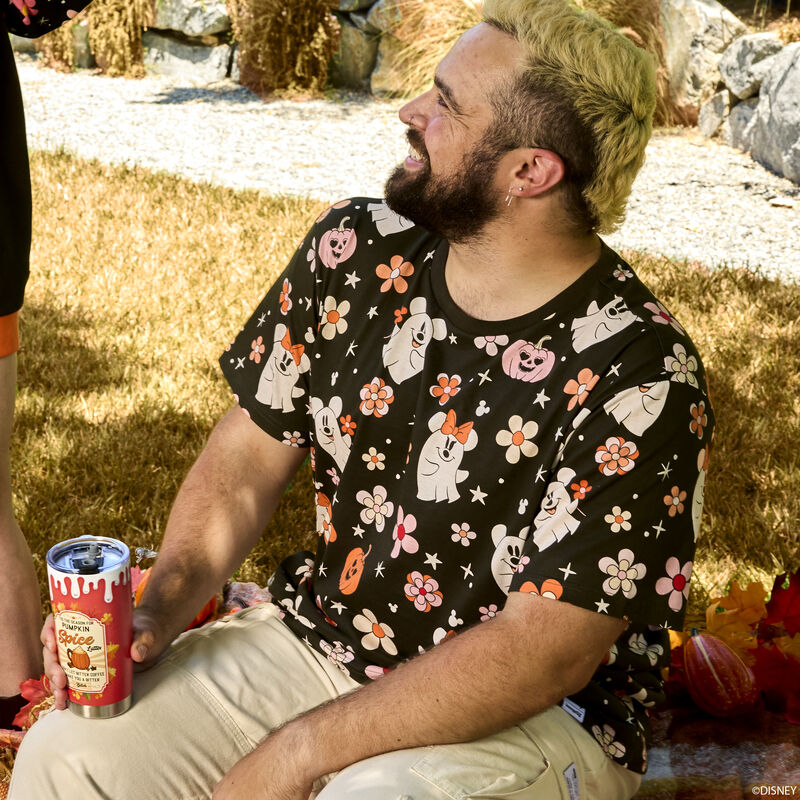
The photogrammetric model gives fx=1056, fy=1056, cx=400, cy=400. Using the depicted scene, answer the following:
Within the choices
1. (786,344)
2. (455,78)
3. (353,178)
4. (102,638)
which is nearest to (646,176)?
(353,178)

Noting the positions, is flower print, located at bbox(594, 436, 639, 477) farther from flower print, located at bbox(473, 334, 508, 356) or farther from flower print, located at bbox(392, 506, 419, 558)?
flower print, located at bbox(392, 506, 419, 558)

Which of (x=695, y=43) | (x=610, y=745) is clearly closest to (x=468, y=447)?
(x=610, y=745)

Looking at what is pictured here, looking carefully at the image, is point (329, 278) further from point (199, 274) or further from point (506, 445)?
point (199, 274)

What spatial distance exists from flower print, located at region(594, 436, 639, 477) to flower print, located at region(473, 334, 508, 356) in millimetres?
308

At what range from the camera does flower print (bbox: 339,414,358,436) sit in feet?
7.24

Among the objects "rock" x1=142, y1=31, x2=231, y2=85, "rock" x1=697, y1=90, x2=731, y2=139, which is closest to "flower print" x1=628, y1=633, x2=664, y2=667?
"rock" x1=697, y1=90, x2=731, y2=139

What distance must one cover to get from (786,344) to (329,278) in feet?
12.2

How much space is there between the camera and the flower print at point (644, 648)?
6.83 feet

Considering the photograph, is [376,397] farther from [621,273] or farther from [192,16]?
[192,16]

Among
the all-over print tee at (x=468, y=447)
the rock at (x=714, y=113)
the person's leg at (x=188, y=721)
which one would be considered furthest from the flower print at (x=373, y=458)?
the rock at (x=714, y=113)

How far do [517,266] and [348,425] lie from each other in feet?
1.58

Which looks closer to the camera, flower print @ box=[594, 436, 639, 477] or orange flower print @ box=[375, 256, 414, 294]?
flower print @ box=[594, 436, 639, 477]

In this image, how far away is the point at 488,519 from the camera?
2027 millimetres

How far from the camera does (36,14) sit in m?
2.49
